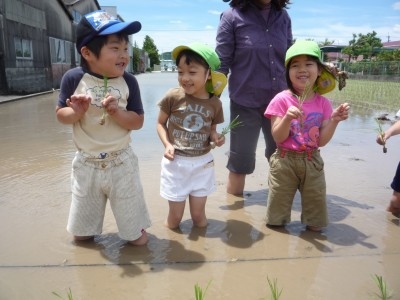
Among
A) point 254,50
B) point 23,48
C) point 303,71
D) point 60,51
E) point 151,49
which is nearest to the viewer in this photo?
point 303,71

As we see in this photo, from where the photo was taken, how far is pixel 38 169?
4.32m

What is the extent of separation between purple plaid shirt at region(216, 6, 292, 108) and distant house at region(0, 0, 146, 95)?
13.4m

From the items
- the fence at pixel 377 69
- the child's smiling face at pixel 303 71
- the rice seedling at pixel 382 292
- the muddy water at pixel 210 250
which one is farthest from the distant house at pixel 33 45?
the fence at pixel 377 69

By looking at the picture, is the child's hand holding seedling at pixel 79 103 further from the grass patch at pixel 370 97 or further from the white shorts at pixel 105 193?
the grass patch at pixel 370 97

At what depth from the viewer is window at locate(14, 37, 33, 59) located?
622 inches

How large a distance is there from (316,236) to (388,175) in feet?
6.34

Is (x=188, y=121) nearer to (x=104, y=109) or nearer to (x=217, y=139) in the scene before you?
(x=217, y=139)

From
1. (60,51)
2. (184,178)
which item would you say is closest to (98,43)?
(184,178)

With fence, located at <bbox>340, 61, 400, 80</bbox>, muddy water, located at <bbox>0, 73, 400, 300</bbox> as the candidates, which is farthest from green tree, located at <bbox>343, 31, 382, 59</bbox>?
muddy water, located at <bbox>0, 73, 400, 300</bbox>

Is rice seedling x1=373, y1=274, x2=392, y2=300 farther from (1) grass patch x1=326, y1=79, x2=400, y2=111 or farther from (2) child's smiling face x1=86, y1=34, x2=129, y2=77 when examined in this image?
(1) grass patch x1=326, y1=79, x2=400, y2=111

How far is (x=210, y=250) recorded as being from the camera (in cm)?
255

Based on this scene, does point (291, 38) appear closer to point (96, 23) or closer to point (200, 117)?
point (200, 117)

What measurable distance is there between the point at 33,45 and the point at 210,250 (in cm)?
1789

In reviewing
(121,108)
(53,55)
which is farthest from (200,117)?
(53,55)
